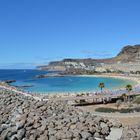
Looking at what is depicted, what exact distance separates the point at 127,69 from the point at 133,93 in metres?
128

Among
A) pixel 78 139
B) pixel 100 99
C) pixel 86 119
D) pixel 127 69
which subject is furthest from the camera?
pixel 127 69

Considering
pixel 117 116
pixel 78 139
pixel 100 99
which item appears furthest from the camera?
pixel 100 99

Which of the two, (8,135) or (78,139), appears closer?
(78,139)

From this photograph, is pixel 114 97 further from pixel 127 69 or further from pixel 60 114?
pixel 127 69

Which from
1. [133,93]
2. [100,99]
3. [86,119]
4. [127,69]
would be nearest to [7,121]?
[86,119]

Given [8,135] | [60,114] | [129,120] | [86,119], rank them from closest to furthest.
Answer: [8,135], [86,119], [60,114], [129,120]

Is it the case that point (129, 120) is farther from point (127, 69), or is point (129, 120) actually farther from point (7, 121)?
point (127, 69)

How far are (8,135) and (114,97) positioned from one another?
131 ft

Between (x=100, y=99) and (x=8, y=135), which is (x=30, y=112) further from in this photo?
(x=100, y=99)

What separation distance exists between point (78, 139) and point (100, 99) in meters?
39.1

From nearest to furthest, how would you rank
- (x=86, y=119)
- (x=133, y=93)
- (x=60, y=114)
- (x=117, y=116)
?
(x=86, y=119) < (x=60, y=114) < (x=117, y=116) < (x=133, y=93)

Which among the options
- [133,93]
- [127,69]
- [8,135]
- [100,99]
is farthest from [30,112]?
[127,69]

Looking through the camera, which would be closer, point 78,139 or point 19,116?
point 78,139

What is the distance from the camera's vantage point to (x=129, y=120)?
29391 millimetres
